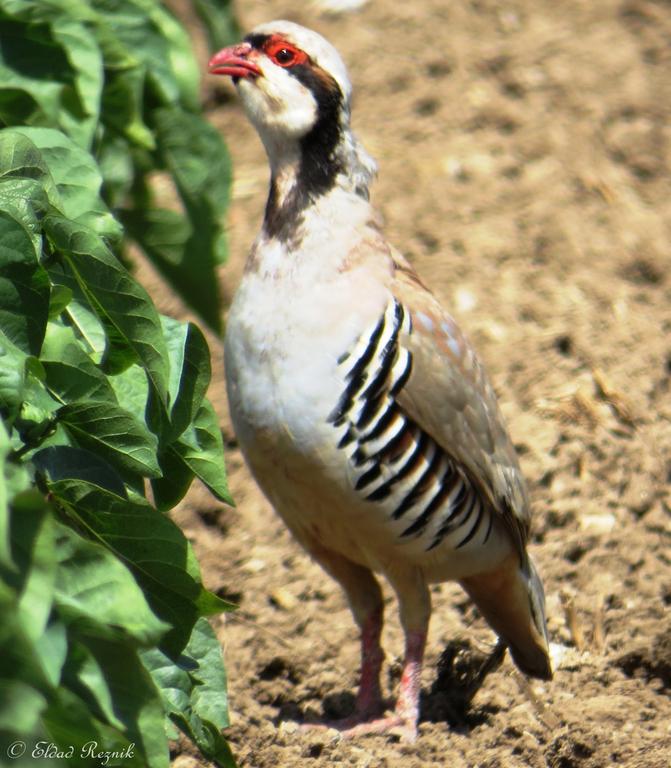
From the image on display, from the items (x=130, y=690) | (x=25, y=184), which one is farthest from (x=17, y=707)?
(x=25, y=184)

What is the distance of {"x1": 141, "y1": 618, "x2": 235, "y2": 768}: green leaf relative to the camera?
299 cm

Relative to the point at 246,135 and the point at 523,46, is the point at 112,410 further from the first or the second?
the point at 523,46

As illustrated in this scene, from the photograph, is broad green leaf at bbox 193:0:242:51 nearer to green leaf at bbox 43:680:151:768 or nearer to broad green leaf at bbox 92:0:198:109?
broad green leaf at bbox 92:0:198:109

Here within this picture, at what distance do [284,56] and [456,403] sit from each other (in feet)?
3.92

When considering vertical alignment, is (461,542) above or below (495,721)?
above

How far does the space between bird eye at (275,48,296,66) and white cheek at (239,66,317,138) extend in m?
0.03

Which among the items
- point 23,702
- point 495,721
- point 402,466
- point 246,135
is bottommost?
point 246,135

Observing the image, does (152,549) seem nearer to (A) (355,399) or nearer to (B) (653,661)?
(A) (355,399)

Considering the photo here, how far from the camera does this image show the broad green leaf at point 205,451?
3.04m

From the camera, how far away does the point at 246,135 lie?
8.02 m

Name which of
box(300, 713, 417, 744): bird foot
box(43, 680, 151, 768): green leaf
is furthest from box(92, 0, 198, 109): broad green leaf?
box(43, 680, 151, 768): green leaf

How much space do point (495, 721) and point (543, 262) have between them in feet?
11.0

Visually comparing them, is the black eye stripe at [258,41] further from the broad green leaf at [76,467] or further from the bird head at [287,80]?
the broad green leaf at [76,467]

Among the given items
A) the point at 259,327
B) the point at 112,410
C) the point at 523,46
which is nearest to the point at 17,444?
the point at 112,410
